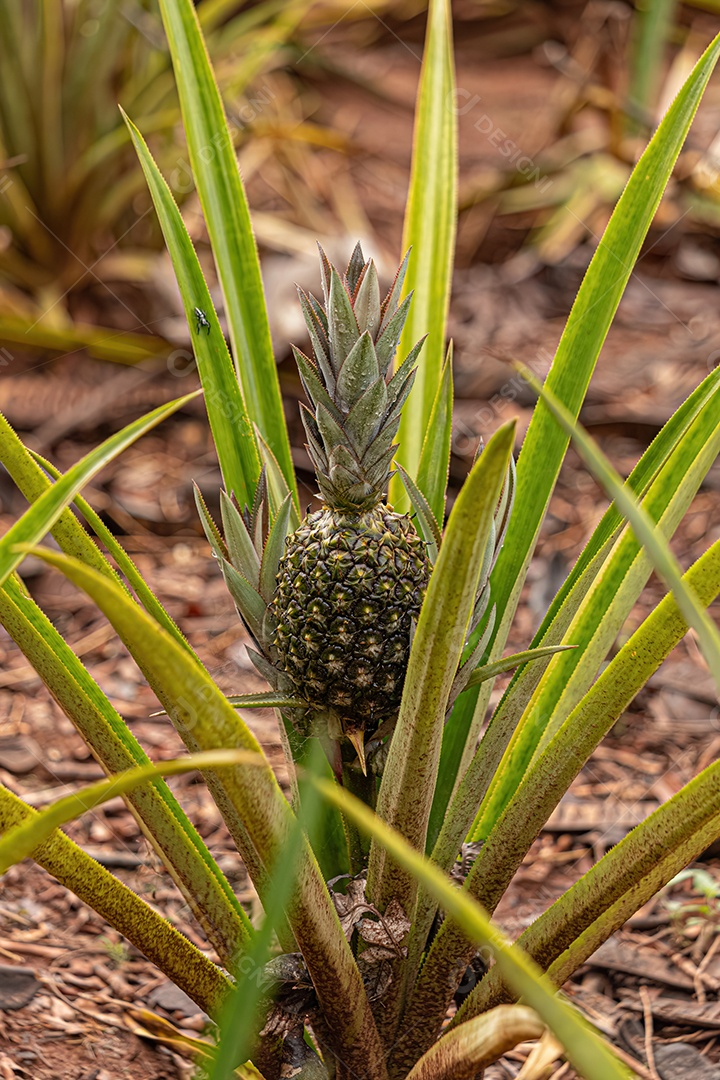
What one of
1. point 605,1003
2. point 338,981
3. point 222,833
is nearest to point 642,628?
point 338,981

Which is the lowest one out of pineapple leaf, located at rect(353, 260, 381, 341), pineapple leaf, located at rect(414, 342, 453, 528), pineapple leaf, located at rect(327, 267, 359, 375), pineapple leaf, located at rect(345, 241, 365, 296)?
pineapple leaf, located at rect(327, 267, 359, 375)

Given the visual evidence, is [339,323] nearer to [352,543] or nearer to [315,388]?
[315,388]

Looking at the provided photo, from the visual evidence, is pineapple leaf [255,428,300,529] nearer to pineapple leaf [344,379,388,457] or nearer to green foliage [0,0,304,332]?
pineapple leaf [344,379,388,457]

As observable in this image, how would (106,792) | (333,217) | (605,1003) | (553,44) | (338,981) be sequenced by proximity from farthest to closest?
(553,44) < (333,217) < (605,1003) < (338,981) < (106,792)

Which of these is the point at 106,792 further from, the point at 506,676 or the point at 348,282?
the point at 506,676

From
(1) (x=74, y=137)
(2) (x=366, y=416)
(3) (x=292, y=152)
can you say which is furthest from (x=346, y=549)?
(3) (x=292, y=152)

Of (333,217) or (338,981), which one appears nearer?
(338,981)

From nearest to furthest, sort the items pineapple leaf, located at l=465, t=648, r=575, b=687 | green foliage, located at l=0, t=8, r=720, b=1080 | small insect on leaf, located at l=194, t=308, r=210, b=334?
green foliage, located at l=0, t=8, r=720, b=1080, pineapple leaf, located at l=465, t=648, r=575, b=687, small insect on leaf, located at l=194, t=308, r=210, b=334

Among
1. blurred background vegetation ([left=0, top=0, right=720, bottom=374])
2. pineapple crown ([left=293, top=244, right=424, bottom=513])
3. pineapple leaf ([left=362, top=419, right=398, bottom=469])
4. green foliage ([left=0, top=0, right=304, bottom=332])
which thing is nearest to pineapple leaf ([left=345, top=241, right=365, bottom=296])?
pineapple crown ([left=293, top=244, right=424, bottom=513])
